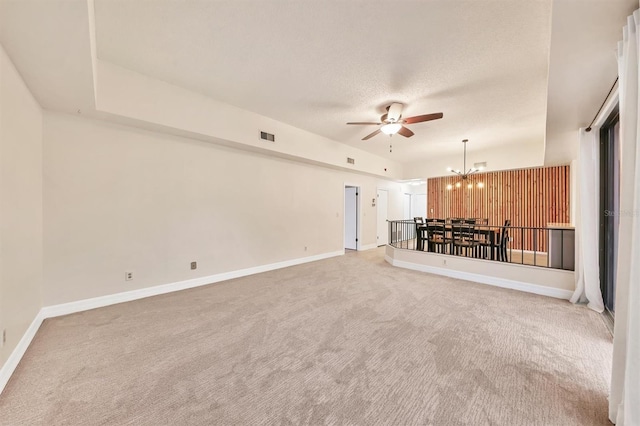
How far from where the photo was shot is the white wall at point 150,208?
3.25 metres

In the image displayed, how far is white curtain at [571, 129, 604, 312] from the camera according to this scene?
3252mm

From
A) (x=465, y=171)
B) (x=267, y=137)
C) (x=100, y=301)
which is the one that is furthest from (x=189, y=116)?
(x=465, y=171)

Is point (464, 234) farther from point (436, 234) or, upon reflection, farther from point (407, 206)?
point (407, 206)

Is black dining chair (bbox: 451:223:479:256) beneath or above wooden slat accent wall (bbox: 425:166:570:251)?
beneath

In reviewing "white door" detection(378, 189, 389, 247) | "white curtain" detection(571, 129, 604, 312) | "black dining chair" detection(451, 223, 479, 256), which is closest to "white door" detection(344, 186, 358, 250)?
"white door" detection(378, 189, 389, 247)

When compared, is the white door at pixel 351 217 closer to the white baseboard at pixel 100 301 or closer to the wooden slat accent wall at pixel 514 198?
the white baseboard at pixel 100 301

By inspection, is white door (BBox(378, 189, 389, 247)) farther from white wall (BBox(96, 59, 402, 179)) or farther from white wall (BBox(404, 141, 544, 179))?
white wall (BBox(96, 59, 402, 179))

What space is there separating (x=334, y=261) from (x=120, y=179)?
15.2 ft

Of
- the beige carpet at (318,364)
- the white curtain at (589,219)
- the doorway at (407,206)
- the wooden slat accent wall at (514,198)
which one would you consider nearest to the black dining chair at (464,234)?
the beige carpet at (318,364)

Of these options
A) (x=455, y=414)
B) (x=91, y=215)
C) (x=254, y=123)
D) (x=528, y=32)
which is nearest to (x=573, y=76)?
(x=528, y=32)

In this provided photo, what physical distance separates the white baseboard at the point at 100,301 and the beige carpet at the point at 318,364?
0.31 feet

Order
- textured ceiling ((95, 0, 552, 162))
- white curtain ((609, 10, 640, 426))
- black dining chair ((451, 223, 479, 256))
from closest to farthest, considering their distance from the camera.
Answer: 1. white curtain ((609, 10, 640, 426))
2. textured ceiling ((95, 0, 552, 162))
3. black dining chair ((451, 223, 479, 256))

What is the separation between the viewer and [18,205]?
239 centimetres

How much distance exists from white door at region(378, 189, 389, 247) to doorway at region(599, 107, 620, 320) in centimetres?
583
